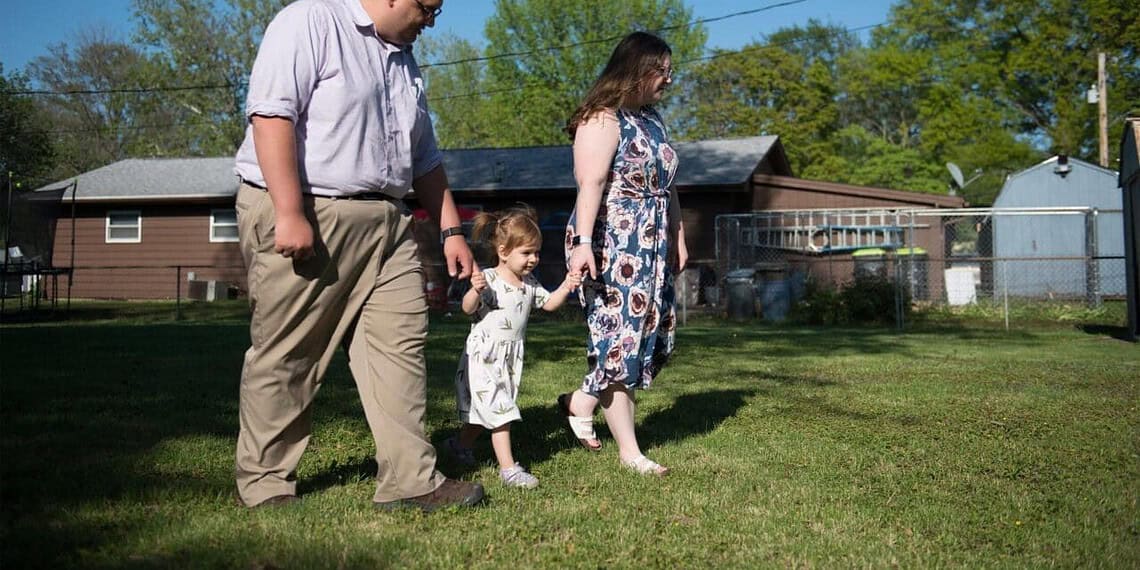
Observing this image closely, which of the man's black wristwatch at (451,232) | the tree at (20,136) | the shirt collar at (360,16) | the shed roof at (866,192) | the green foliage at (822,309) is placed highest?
the tree at (20,136)

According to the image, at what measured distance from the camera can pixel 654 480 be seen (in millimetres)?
4477

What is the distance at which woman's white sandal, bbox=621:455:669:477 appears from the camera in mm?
4613

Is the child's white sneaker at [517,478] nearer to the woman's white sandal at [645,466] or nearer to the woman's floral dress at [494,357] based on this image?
the woman's floral dress at [494,357]

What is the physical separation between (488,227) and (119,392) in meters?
3.35

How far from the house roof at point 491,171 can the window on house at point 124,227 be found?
667 mm

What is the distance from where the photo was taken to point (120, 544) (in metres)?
3.26

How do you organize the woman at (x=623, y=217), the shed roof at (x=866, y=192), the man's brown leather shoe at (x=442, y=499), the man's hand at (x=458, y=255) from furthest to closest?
the shed roof at (x=866, y=192) < the woman at (x=623, y=217) < the man's hand at (x=458, y=255) < the man's brown leather shoe at (x=442, y=499)

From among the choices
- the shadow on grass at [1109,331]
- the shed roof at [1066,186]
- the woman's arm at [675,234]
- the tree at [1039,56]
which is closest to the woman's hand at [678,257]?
the woman's arm at [675,234]

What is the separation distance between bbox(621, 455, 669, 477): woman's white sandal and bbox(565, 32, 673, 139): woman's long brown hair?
152cm

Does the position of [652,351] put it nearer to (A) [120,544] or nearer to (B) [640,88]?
(B) [640,88]

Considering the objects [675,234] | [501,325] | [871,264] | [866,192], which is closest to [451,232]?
[501,325]

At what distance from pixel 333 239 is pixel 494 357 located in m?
1.17

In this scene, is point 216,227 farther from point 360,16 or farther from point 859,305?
point 360,16

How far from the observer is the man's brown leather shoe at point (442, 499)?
3.78 m
